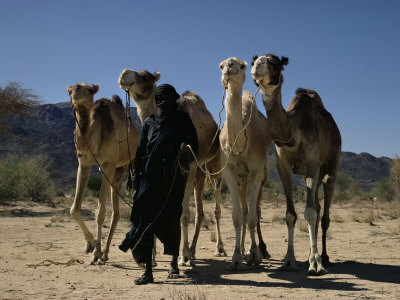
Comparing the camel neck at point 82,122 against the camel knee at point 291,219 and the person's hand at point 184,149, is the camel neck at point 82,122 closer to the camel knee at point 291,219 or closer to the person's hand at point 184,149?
the person's hand at point 184,149

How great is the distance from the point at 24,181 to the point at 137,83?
19816 millimetres

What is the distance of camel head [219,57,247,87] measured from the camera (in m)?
6.77

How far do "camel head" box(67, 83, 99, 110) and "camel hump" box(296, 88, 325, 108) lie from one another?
3717 mm

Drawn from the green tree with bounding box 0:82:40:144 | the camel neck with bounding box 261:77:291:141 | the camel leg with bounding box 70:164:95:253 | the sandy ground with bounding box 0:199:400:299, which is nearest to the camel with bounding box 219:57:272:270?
the camel neck with bounding box 261:77:291:141

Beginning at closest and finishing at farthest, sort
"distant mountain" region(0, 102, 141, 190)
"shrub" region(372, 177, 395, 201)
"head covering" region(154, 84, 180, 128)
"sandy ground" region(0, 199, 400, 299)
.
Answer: "sandy ground" region(0, 199, 400, 299) → "head covering" region(154, 84, 180, 128) → "shrub" region(372, 177, 395, 201) → "distant mountain" region(0, 102, 141, 190)

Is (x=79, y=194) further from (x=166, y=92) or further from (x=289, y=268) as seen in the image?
(x=289, y=268)

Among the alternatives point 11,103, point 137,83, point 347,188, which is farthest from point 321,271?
point 347,188

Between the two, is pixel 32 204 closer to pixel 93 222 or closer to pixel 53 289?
pixel 93 222

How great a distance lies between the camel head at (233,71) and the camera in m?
6.77

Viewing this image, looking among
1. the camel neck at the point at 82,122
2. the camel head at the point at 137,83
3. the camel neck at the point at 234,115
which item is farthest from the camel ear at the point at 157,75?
the camel neck at the point at 234,115

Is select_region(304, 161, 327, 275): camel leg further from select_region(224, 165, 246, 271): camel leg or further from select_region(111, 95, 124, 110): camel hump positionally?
select_region(111, 95, 124, 110): camel hump

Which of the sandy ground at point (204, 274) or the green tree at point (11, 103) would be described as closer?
the sandy ground at point (204, 274)

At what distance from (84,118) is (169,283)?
3588mm

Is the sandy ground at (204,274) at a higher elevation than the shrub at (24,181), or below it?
below
